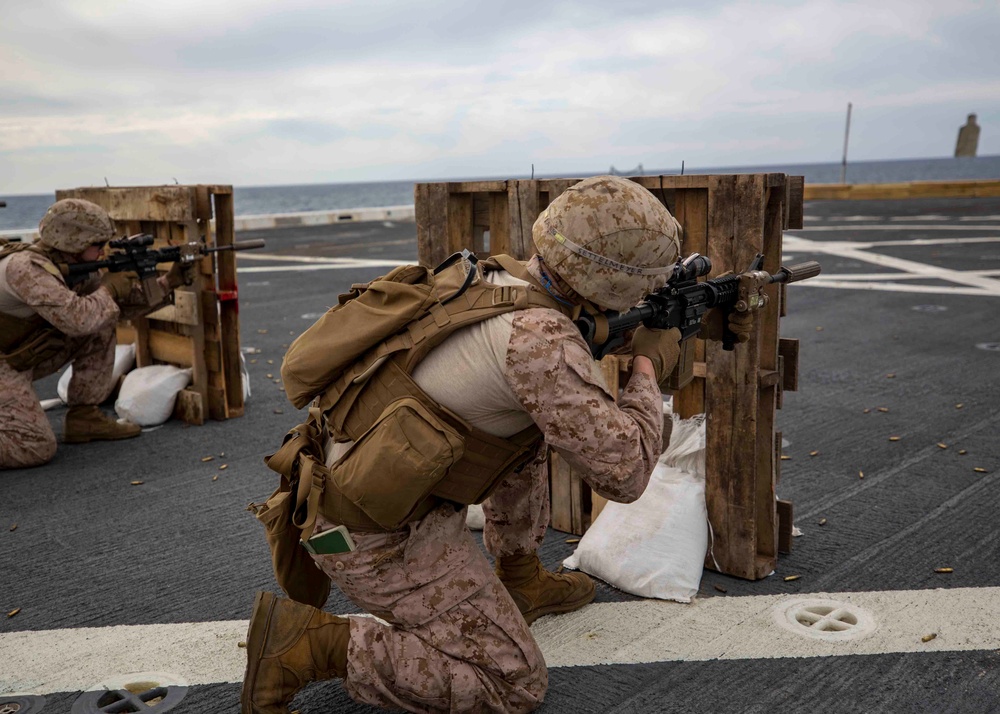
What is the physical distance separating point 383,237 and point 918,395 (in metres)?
15.1

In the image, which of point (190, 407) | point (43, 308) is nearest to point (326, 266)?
point (190, 407)

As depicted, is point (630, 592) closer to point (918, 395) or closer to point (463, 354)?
point (463, 354)

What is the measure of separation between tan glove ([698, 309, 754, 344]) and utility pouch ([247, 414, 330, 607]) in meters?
1.44

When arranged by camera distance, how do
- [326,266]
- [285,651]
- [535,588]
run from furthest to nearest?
1. [326,266]
2. [535,588]
3. [285,651]

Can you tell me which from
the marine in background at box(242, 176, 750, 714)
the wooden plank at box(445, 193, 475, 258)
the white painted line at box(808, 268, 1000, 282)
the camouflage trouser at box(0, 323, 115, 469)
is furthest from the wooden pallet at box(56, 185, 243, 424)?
the white painted line at box(808, 268, 1000, 282)

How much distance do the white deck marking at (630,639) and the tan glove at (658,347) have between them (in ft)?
3.12

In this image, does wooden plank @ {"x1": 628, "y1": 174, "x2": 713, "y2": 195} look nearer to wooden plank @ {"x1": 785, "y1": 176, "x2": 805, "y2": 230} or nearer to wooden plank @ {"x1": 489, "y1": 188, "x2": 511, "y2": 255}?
wooden plank @ {"x1": 785, "y1": 176, "x2": 805, "y2": 230}

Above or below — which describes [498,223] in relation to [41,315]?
above

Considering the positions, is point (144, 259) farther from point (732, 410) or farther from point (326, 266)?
point (326, 266)

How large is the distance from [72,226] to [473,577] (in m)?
3.78

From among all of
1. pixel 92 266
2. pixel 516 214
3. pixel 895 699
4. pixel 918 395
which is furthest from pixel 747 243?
pixel 92 266

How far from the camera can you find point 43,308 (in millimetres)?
5012

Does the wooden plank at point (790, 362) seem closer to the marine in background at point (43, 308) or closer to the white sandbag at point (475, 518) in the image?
the white sandbag at point (475, 518)

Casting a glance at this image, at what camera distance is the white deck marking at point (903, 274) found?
10.5 metres
